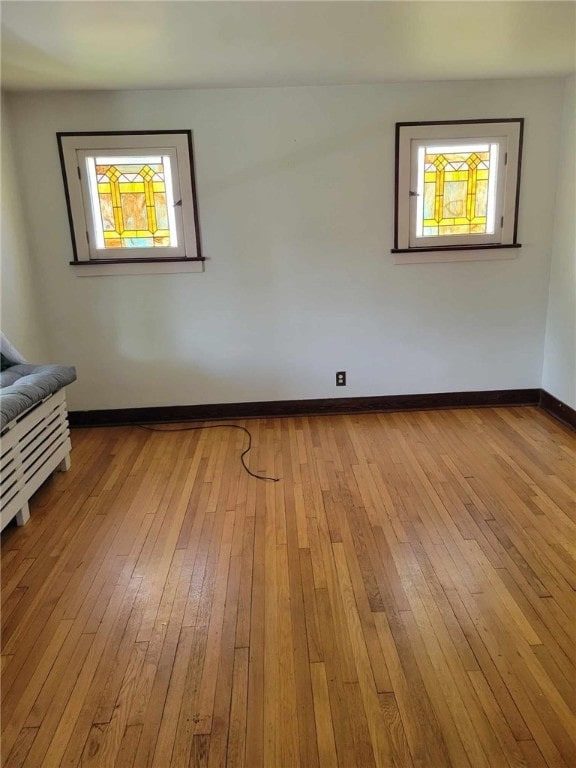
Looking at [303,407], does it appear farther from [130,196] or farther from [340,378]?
[130,196]

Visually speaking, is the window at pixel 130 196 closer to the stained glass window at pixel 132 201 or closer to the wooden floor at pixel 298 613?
the stained glass window at pixel 132 201

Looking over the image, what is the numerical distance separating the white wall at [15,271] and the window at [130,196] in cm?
33

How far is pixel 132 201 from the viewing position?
3566 millimetres

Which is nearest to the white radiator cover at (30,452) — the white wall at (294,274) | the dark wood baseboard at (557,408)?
the white wall at (294,274)

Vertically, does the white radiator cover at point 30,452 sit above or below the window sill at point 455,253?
below

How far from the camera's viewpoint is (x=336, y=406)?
4012 millimetres

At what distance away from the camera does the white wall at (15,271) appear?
3.25 meters

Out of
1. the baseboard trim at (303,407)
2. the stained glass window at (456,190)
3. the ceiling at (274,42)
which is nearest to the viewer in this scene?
the ceiling at (274,42)

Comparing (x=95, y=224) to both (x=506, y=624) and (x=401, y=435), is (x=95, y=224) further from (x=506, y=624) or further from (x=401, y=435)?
(x=506, y=624)

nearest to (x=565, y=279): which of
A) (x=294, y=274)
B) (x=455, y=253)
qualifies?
(x=455, y=253)

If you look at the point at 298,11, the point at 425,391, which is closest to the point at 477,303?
the point at 425,391

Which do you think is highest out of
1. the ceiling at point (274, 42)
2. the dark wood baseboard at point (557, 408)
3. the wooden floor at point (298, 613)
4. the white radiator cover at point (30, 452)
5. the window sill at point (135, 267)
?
the ceiling at point (274, 42)

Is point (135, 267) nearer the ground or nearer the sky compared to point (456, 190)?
nearer the ground

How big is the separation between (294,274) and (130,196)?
1.26 metres
